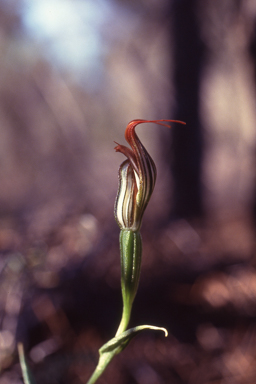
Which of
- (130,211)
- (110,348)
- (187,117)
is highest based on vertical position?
(187,117)

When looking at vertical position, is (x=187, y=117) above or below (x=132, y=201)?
above

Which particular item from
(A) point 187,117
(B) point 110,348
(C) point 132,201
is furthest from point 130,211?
(A) point 187,117

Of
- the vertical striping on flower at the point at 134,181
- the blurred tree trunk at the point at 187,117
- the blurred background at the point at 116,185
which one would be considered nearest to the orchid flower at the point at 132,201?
the vertical striping on flower at the point at 134,181

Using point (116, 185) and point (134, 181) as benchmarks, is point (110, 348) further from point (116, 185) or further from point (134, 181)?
point (116, 185)

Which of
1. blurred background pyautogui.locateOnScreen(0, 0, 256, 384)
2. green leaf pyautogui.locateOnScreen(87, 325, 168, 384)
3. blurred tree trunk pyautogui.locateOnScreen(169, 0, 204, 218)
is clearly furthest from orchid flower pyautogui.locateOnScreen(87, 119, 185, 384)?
blurred tree trunk pyautogui.locateOnScreen(169, 0, 204, 218)

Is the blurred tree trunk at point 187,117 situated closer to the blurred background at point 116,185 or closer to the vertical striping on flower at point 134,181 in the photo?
the blurred background at point 116,185

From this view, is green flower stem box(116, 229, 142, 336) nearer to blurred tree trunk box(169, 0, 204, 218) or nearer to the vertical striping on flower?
the vertical striping on flower
